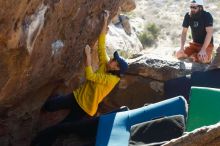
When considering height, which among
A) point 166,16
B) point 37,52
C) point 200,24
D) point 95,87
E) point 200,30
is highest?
point 37,52

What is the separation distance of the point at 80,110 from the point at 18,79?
1.12 m

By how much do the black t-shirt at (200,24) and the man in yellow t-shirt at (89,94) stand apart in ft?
6.44

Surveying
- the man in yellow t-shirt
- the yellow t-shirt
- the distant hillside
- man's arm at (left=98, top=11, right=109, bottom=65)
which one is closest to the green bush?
the distant hillside

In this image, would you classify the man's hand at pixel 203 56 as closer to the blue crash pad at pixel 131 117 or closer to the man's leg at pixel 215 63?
the man's leg at pixel 215 63

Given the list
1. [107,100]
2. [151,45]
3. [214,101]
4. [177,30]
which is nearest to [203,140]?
[214,101]

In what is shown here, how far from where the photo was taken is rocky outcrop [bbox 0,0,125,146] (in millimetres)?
4992

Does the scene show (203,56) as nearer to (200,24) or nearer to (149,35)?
(200,24)

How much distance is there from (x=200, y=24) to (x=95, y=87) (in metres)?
2.58

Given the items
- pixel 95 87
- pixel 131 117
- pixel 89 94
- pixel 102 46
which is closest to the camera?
pixel 131 117

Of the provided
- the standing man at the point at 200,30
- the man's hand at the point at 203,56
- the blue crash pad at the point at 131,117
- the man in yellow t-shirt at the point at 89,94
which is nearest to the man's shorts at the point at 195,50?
the standing man at the point at 200,30

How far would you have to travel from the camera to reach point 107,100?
27.7 feet

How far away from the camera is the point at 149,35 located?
79.3ft

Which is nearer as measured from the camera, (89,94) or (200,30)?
(89,94)

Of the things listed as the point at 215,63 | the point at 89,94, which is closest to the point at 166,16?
the point at 215,63
